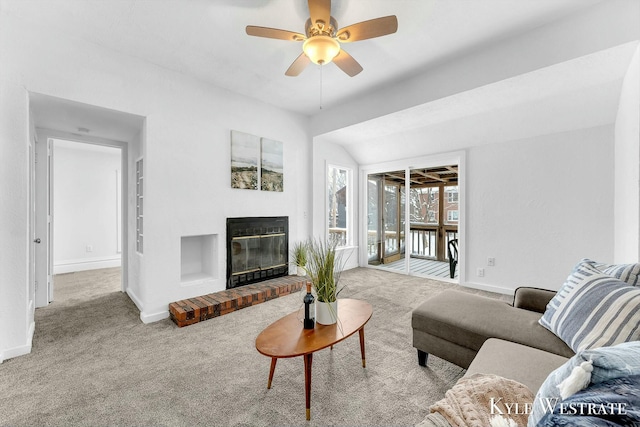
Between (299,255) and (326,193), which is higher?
(326,193)

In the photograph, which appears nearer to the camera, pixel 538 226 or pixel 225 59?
pixel 225 59

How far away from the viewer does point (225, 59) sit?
282cm

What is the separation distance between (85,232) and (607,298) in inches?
276

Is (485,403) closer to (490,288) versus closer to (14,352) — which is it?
(14,352)

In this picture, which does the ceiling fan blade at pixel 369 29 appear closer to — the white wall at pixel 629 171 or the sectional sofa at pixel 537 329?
the white wall at pixel 629 171

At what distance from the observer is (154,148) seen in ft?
9.50

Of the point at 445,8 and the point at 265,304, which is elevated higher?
the point at 445,8

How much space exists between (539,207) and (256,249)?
3735 millimetres

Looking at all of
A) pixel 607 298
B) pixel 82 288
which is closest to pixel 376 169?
pixel 607 298

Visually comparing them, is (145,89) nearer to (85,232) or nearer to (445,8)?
(445,8)

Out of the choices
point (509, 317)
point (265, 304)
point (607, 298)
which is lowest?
point (265, 304)

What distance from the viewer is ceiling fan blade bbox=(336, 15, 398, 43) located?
183 centimetres

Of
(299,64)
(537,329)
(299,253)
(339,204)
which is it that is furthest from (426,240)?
(299,64)

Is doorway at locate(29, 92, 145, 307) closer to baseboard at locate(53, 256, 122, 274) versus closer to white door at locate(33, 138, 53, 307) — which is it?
white door at locate(33, 138, 53, 307)
